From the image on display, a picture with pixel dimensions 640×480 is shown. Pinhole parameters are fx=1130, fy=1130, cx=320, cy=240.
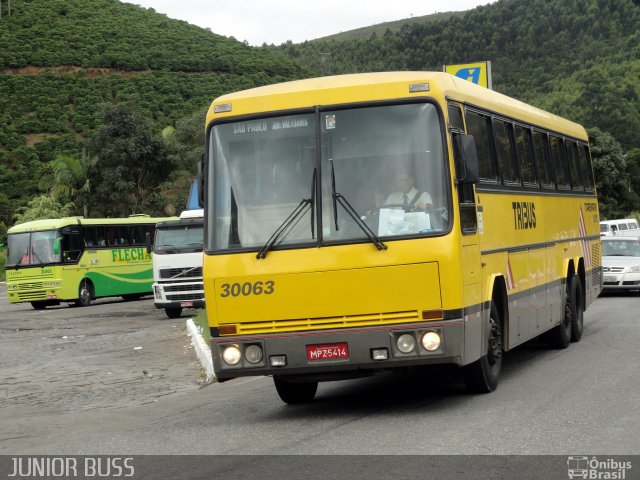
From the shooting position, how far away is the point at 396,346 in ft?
32.5

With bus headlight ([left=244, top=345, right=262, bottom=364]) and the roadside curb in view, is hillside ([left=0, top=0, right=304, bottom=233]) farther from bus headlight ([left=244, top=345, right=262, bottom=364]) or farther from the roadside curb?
bus headlight ([left=244, top=345, right=262, bottom=364])

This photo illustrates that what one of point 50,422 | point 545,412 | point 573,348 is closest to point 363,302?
point 545,412

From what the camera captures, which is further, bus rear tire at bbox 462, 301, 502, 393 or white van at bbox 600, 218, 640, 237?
white van at bbox 600, 218, 640, 237

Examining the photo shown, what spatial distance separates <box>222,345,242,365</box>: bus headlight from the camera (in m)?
10.3

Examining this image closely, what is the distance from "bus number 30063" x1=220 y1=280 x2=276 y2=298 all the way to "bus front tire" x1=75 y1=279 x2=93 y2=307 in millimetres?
29446

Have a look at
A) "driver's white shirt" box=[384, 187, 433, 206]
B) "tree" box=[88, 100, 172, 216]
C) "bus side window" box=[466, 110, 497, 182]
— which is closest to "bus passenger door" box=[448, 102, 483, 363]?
"driver's white shirt" box=[384, 187, 433, 206]

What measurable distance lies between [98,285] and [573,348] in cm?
2664

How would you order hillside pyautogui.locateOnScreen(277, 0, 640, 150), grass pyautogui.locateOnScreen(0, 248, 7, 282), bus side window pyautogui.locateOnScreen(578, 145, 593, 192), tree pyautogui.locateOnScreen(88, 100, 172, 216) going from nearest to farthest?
bus side window pyautogui.locateOnScreen(578, 145, 593, 192) < tree pyautogui.locateOnScreen(88, 100, 172, 216) < grass pyautogui.locateOnScreen(0, 248, 7, 282) < hillside pyautogui.locateOnScreen(277, 0, 640, 150)

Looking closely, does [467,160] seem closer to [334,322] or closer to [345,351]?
[334,322]

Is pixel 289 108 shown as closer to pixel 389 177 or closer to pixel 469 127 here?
pixel 389 177

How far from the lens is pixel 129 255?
41531 millimetres

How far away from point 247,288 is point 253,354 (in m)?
0.60

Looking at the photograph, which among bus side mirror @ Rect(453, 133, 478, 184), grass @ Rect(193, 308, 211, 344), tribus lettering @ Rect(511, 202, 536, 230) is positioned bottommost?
grass @ Rect(193, 308, 211, 344)

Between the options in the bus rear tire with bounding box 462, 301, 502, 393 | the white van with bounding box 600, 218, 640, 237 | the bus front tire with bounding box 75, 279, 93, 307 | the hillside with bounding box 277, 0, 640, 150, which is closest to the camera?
the bus rear tire with bounding box 462, 301, 502, 393
